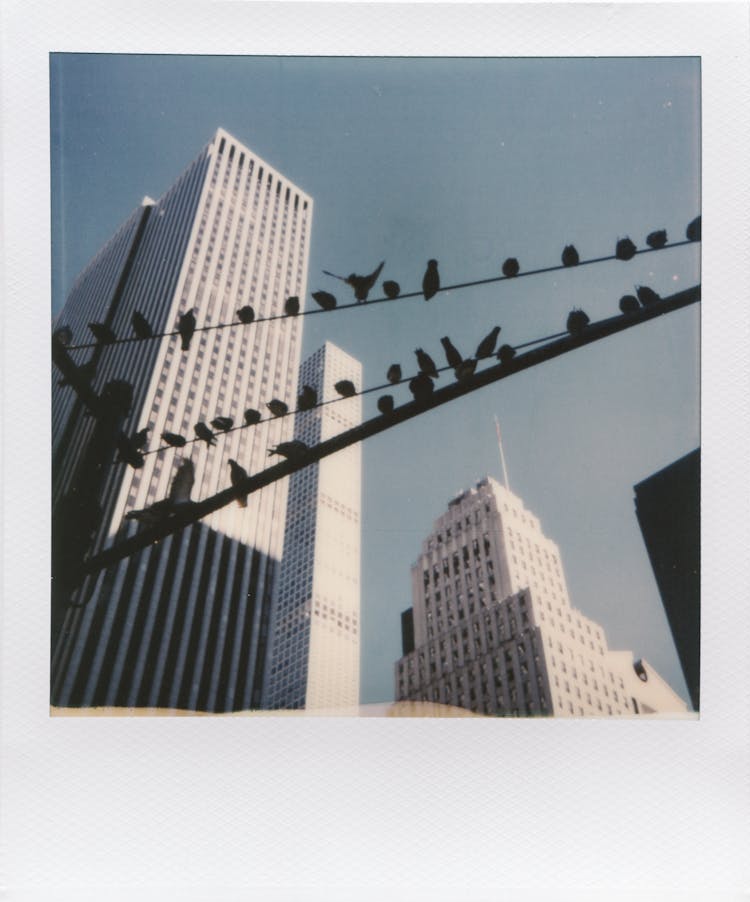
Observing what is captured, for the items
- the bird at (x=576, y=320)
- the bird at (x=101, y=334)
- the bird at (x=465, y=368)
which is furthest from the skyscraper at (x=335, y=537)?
the bird at (x=576, y=320)

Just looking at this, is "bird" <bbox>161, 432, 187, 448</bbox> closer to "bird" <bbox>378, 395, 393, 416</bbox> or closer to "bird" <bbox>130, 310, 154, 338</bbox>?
"bird" <bbox>130, 310, 154, 338</bbox>

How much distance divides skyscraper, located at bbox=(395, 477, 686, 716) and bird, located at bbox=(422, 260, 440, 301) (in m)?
1.00

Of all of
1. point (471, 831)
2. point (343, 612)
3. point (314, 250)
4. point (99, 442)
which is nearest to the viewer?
point (471, 831)

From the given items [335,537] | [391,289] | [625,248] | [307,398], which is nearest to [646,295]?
[625,248]

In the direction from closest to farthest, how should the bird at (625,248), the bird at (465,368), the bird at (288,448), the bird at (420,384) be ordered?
the bird at (288,448) → the bird at (420,384) → the bird at (465,368) → the bird at (625,248)

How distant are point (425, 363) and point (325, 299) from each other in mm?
665

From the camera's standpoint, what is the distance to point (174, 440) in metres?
3.24

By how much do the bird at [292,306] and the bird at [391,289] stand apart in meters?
0.60

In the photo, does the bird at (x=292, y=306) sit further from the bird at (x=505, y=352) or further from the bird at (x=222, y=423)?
the bird at (x=505, y=352)

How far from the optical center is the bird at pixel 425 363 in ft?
10.7

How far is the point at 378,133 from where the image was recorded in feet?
10.9
